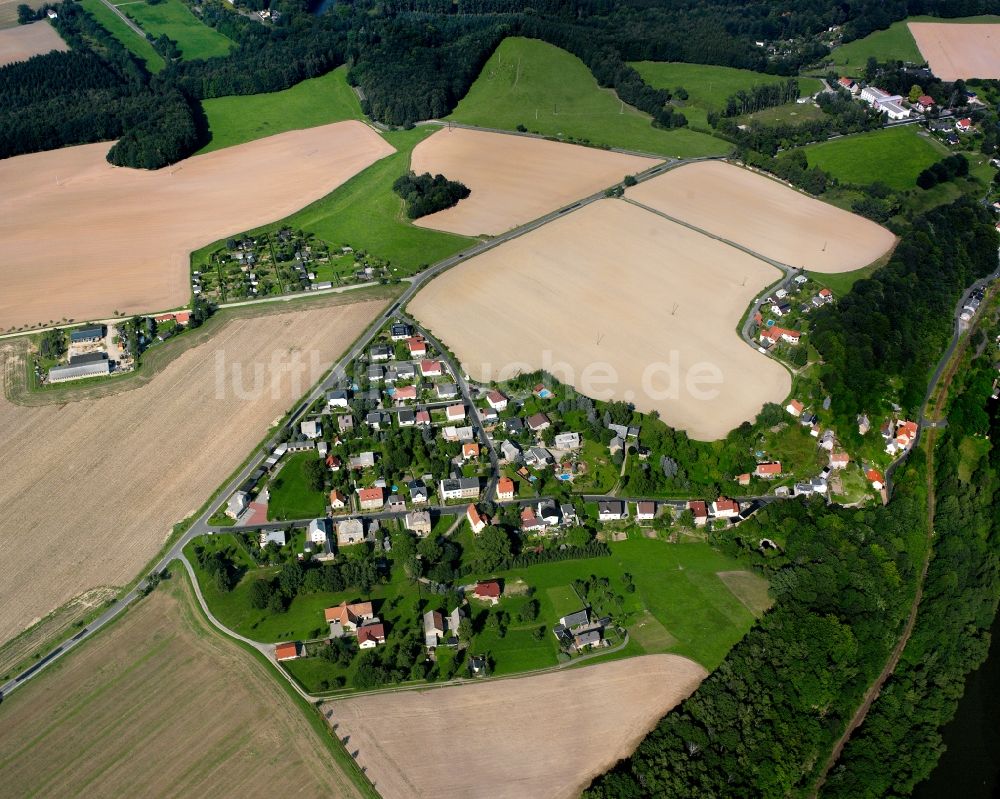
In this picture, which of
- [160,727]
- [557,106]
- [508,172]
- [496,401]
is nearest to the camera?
[160,727]

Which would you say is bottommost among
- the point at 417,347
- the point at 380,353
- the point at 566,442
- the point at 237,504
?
the point at 237,504

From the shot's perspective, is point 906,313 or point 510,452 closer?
point 510,452

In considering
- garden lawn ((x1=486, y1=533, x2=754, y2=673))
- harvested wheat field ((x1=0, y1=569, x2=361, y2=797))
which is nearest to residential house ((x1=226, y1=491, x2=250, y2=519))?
harvested wheat field ((x1=0, y1=569, x2=361, y2=797))

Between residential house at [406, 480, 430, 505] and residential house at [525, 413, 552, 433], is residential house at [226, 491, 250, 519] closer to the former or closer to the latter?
residential house at [406, 480, 430, 505]

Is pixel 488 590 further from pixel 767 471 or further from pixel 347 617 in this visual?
pixel 767 471

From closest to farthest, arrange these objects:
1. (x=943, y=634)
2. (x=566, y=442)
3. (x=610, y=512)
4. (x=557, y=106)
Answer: (x=943, y=634)
(x=610, y=512)
(x=566, y=442)
(x=557, y=106)

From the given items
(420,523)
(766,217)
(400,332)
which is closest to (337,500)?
(420,523)

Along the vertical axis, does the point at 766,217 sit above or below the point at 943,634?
above
